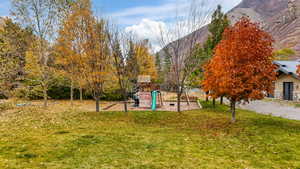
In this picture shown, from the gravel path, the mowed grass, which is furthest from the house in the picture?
the mowed grass

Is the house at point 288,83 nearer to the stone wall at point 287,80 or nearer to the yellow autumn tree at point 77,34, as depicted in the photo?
the stone wall at point 287,80

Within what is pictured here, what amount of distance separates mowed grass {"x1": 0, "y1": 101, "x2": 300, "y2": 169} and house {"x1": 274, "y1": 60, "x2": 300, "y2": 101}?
475 inches

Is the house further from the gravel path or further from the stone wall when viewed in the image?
the gravel path

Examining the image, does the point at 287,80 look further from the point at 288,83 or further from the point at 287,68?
the point at 287,68

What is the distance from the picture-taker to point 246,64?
7.09 meters

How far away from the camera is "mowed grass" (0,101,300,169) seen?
404 centimetres

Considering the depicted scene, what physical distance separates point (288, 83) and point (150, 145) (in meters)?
18.2

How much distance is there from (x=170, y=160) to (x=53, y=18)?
13400 millimetres

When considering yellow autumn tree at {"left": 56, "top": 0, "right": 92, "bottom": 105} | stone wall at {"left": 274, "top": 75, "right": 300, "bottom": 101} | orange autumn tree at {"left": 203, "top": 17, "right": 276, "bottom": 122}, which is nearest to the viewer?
orange autumn tree at {"left": 203, "top": 17, "right": 276, "bottom": 122}

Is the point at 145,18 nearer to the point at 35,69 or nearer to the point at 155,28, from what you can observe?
the point at 155,28

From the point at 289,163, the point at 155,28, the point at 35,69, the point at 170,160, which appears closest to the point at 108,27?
the point at 155,28

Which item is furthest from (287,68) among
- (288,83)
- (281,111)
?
(281,111)

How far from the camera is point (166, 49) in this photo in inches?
420

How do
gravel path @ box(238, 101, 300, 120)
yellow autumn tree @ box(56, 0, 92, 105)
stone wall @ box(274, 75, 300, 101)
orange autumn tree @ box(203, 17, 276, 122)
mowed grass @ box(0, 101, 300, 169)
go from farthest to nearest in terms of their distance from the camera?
stone wall @ box(274, 75, 300, 101)
yellow autumn tree @ box(56, 0, 92, 105)
gravel path @ box(238, 101, 300, 120)
orange autumn tree @ box(203, 17, 276, 122)
mowed grass @ box(0, 101, 300, 169)
